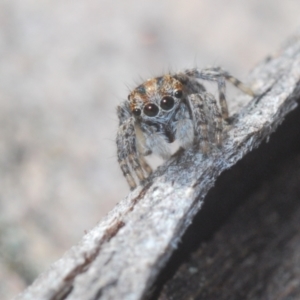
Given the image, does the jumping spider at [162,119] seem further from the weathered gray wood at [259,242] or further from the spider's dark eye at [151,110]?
the weathered gray wood at [259,242]

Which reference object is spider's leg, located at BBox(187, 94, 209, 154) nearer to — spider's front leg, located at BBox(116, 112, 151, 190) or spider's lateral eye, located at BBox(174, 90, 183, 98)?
spider's lateral eye, located at BBox(174, 90, 183, 98)

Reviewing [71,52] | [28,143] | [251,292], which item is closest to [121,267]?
[251,292]

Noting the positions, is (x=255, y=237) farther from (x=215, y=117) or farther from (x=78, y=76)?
(x=78, y=76)

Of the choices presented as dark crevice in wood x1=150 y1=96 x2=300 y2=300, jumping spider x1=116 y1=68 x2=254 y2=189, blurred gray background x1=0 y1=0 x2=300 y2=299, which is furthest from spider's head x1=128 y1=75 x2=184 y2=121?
blurred gray background x1=0 y1=0 x2=300 y2=299

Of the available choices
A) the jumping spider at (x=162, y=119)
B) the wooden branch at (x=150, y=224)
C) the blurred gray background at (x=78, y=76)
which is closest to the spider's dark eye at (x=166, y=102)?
the jumping spider at (x=162, y=119)

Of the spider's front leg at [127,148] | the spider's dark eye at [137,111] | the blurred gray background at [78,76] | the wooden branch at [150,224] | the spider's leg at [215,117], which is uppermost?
the blurred gray background at [78,76]

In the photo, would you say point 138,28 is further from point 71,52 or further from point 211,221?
point 211,221

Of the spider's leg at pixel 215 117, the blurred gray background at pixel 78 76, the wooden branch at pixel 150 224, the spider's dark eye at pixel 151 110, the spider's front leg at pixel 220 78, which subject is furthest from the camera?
the blurred gray background at pixel 78 76
